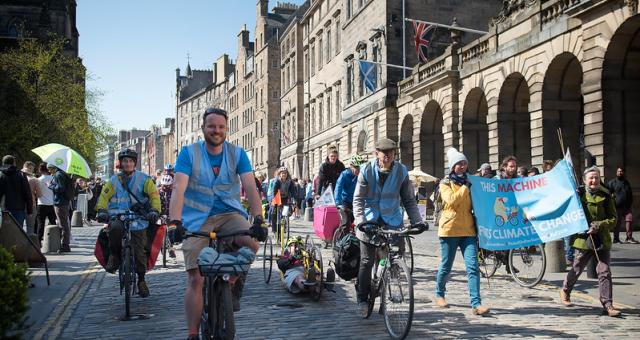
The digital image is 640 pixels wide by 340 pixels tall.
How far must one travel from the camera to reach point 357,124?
44.2m

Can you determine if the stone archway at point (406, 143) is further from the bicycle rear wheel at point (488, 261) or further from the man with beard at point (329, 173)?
the bicycle rear wheel at point (488, 261)

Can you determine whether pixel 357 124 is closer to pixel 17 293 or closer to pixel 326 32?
pixel 326 32

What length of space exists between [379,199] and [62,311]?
4.12m

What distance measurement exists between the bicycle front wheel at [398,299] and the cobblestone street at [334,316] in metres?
0.25

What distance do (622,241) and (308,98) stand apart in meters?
45.3

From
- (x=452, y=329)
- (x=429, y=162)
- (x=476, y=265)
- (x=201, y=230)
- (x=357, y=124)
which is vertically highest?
(x=357, y=124)

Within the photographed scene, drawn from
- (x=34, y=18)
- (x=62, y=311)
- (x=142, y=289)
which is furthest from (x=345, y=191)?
(x=34, y=18)

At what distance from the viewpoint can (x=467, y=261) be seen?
775 centimetres

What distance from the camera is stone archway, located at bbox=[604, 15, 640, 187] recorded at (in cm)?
1820

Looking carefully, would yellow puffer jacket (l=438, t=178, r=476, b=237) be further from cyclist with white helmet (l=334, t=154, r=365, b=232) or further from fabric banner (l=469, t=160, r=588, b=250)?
cyclist with white helmet (l=334, t=154, r=365, b=232)

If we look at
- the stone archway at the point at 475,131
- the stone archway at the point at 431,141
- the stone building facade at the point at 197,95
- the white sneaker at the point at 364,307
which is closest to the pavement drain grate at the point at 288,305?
the white sneaker at the point at 364,307

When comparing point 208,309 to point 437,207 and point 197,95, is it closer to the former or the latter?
point 437,207

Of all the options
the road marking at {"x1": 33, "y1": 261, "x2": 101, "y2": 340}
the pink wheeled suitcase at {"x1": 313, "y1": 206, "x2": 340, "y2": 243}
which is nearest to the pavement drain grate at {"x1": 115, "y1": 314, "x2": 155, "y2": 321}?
the road marking at {"x1": 33, "y1": 261, "x2": 101, "y2": 340}

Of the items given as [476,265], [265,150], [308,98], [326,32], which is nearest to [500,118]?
[476,265]
